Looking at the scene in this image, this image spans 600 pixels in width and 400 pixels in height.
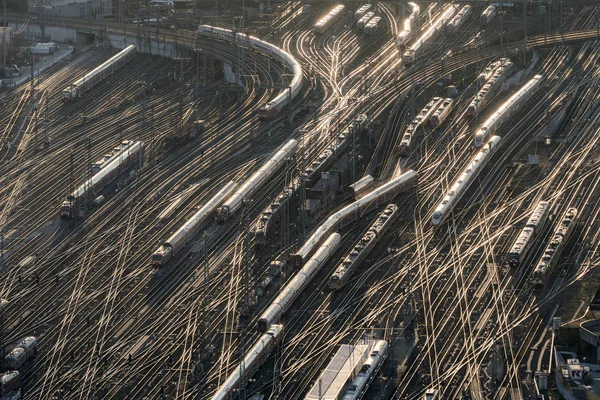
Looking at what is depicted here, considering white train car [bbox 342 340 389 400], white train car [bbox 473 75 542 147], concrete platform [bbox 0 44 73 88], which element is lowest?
concrete platform [bbox 0 44 73 88]

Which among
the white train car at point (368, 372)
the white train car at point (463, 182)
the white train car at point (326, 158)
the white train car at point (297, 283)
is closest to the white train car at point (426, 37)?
the white train car at point (326, 158)

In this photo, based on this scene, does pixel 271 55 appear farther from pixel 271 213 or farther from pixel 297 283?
pixel 297 283

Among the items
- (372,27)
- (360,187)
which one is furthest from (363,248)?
(372,27)

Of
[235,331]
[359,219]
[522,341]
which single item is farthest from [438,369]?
[359,219]

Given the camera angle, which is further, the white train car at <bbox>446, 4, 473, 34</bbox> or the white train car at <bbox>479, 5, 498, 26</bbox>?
the white train car at <bbox>479, 5, 498, 26</bbox>

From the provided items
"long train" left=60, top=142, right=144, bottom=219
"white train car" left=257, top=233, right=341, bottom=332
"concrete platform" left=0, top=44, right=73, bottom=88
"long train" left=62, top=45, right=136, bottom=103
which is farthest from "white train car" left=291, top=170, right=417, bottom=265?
"concrete platform" left=0, top=44, right=73, bottom=88

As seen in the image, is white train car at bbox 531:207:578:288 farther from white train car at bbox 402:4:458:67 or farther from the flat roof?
white train car at bbox 402:4:458:67
